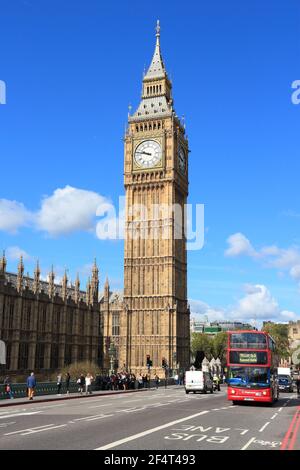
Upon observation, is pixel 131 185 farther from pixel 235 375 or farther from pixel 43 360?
pixel 235 375

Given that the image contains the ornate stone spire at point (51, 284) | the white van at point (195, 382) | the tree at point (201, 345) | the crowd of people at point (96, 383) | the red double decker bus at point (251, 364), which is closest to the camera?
the red double decker bus at point (251, 364)

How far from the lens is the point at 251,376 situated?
30.8 meters

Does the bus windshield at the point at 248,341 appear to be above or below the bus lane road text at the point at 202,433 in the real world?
above

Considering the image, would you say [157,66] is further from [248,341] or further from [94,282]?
[248,341]

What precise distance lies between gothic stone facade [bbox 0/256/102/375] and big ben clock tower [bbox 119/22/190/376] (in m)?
6.34

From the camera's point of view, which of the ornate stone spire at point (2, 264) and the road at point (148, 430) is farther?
the ornate stone spire at point (2, 264)

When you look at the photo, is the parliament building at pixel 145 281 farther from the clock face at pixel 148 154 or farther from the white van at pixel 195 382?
the white van at pixel 195 382

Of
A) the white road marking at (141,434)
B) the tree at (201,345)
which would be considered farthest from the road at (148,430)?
the tree at (201,345)

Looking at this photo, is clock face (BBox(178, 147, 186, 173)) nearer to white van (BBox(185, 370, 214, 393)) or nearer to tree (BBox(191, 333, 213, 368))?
white van (BBox(185, 370, 214, 393))

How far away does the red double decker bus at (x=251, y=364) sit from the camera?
1207 inches

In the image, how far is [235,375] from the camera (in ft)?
102

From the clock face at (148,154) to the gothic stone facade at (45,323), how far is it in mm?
19738

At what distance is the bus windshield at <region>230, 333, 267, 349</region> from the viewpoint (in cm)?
3045
